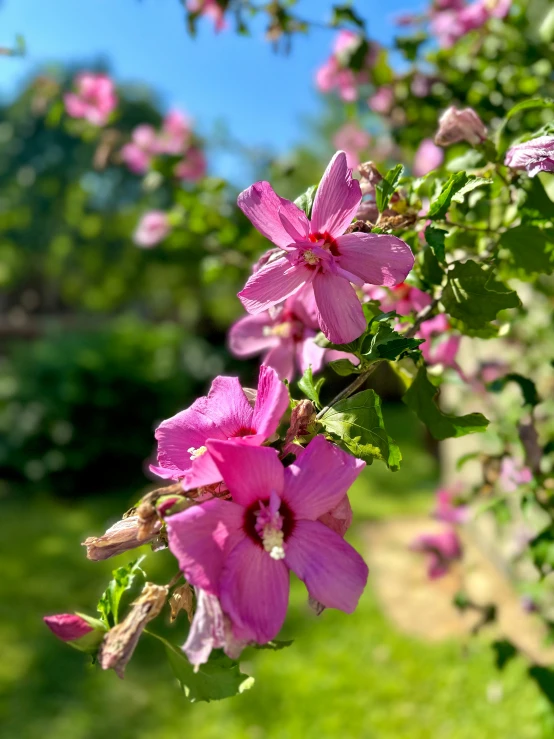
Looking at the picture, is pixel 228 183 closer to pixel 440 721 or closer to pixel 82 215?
pixel 440 721

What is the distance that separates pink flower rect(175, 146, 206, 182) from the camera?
2.46 meters

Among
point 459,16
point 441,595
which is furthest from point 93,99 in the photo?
point 441,595

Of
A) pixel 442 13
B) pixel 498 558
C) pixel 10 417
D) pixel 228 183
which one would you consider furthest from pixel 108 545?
pixel 10 417

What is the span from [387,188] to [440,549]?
2437 millimetres

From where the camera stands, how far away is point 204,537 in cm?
52

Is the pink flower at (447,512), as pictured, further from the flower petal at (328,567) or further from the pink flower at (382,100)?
the flower petal at (328,567)

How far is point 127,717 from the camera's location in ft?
9.82

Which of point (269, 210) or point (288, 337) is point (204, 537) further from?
point (288, 337)

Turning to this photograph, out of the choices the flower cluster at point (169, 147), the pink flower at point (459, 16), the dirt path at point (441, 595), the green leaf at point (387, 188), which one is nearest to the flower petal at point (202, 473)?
the green leaf at point (387, 188)

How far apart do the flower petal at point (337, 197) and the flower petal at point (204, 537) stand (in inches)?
11.8

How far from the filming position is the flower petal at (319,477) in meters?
0.55

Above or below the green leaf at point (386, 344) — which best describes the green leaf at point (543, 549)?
below

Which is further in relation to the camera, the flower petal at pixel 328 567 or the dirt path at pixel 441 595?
the dirt path at pixel 441 595

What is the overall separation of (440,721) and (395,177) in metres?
2.90
